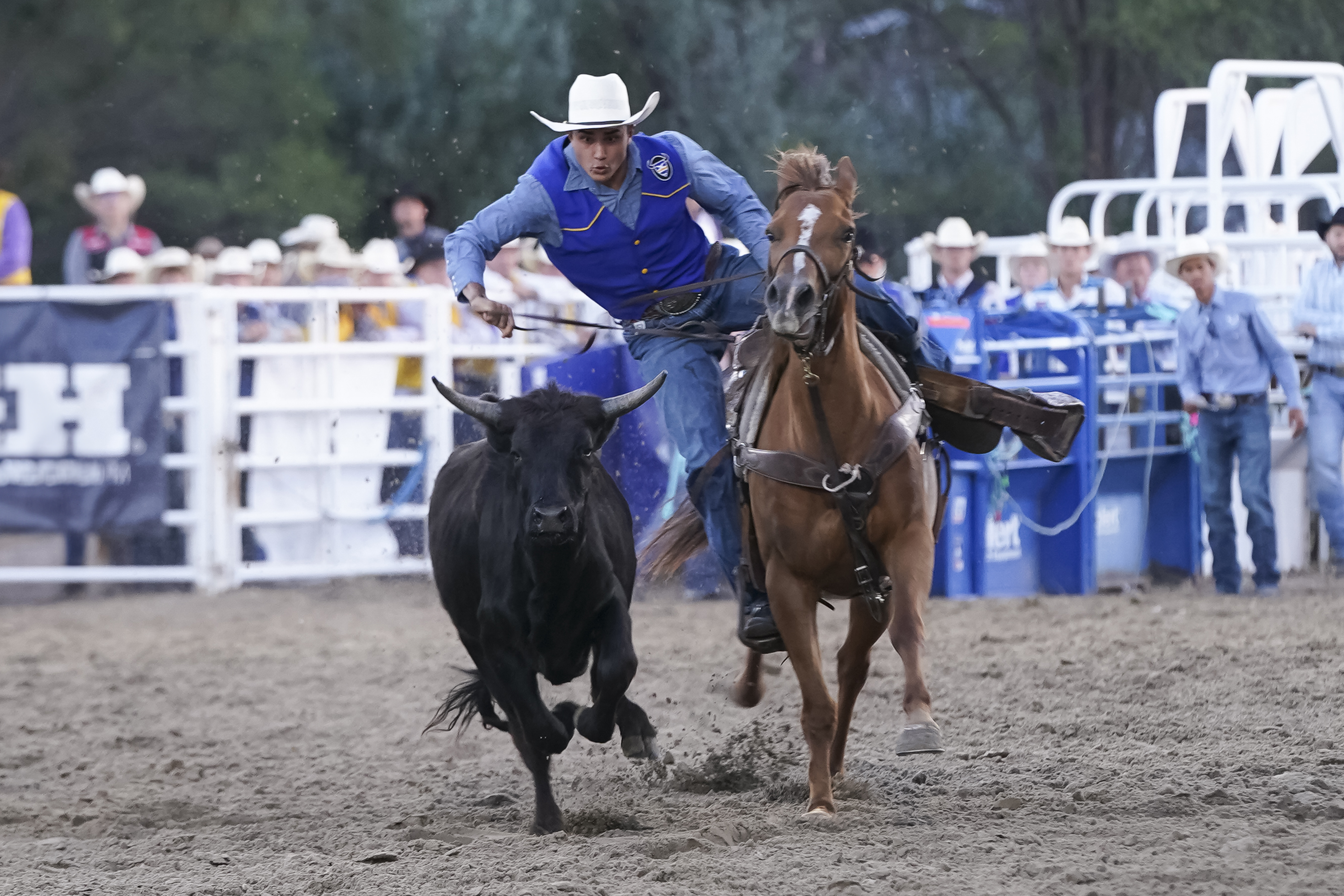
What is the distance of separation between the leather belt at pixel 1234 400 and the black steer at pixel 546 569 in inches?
201

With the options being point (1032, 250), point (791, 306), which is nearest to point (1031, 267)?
point (1032, 250)

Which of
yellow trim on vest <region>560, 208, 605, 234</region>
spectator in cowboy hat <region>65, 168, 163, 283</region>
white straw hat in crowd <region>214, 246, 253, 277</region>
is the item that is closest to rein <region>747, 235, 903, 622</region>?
yellow trim on vest <region>560, 208, 605, 234</region>

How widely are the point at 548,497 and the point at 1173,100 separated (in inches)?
327


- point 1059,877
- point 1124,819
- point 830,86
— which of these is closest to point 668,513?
point 1124,819

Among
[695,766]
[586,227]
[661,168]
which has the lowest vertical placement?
[695,766]

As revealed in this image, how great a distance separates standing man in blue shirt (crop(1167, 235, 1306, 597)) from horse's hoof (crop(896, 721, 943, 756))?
5498mm

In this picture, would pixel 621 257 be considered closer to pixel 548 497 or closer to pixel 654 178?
pixel 654 178

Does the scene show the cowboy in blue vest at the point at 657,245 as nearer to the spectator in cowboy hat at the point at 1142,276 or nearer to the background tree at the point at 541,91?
the spectator in cowboy hat at the point at 1142,276

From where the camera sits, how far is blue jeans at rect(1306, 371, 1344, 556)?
9914 mm

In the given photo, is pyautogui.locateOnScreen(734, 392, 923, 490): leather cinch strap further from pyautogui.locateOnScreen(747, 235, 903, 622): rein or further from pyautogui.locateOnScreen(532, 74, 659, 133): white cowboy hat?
pyautogui.locateOnScreen(532, 74, 659, 133): white cowboy hat

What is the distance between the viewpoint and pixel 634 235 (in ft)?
18.6

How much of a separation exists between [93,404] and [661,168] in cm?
593

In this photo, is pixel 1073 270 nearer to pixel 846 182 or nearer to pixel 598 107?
pixel 598 107

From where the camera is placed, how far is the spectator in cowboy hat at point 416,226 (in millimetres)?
11664
